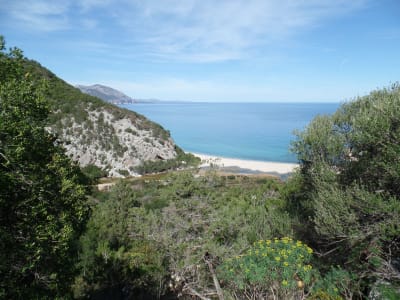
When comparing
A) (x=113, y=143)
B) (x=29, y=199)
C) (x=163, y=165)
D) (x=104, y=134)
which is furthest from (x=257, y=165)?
(x=29, y=199)

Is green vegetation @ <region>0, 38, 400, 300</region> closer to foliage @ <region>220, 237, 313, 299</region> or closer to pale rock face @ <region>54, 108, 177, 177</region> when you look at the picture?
foliage @ <region>220, 237, 313, 299</region>

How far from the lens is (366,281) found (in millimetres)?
7590

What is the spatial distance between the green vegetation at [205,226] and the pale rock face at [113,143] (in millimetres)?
29702

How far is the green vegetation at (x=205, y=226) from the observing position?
537 centimetres

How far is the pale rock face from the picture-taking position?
4269 cm

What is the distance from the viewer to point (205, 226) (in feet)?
34.7

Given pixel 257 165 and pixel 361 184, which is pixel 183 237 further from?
pixel 257 165

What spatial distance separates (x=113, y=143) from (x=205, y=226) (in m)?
38.3

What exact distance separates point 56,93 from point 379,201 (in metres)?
50.1

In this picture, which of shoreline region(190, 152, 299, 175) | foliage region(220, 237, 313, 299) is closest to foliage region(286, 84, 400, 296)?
foliage region(220, 237, 313, 299)

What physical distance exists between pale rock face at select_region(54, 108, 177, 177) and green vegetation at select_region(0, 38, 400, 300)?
29702 mm

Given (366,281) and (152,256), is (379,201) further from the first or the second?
(152,256)

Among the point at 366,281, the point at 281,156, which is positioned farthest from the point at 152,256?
the point at 281,156

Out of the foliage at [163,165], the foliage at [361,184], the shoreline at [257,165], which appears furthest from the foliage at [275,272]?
the shoreline at [257,165]
